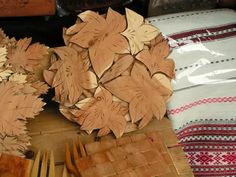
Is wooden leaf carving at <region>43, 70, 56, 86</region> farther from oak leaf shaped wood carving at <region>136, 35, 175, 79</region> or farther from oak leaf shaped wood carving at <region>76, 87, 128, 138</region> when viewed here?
oak leaf shaped wood carving at <region>136, 35, 175, 79</region>

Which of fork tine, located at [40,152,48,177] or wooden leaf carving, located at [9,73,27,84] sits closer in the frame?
fork tine, located at [40,152,48,177]

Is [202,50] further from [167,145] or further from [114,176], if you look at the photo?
[114,176]

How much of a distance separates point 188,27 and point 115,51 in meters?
0.39

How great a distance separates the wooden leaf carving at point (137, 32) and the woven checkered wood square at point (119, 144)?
0.97 ft

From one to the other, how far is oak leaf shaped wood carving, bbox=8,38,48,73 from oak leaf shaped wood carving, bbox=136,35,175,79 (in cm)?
36

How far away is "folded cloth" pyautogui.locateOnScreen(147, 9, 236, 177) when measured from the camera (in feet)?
5.23

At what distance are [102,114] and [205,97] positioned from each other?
46 cm

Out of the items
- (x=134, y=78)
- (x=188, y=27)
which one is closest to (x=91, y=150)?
(x=134, y=78)

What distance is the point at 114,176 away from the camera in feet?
4.09

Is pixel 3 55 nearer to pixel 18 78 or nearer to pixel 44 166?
pixel 18 78

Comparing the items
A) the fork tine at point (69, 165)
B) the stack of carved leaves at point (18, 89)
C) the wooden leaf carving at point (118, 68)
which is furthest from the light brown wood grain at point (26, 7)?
the fork tine at point (69, 165)

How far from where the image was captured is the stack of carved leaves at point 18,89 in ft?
4.28

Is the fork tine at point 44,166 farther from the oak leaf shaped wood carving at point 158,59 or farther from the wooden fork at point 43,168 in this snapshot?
the oak leaf shaped wood carving at point 158,59

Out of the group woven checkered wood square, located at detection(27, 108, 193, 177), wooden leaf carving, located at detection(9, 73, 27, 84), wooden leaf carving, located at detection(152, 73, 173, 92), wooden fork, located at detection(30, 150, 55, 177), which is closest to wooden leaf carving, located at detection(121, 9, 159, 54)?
wooden leaf carving, located at detection(152, 73, 173, 92)
